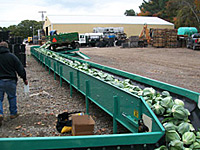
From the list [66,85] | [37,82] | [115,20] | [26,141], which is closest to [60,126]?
[26,141]

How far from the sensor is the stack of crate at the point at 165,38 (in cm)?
3300

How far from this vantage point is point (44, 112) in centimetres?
623

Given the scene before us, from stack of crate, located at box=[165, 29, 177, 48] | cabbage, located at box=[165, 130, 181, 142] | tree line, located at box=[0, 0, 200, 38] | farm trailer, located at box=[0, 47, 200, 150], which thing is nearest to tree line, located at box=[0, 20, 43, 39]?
tree line, located at box=[0, 0, 200, 38]

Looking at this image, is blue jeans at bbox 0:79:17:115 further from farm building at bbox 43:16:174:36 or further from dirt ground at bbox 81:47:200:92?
farm building at bbox 43:16:174:36

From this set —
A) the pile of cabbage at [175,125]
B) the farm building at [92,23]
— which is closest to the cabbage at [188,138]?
the pile of cabbage at [175,125]

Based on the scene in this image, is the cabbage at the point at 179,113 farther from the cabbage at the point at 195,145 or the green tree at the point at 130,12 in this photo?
the green tree at the point at 130,12

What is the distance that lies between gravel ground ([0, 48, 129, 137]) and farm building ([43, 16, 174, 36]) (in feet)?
133

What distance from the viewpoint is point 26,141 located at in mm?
2223

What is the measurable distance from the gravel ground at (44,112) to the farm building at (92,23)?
40678 millimetres

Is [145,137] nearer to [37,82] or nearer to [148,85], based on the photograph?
[148,85]

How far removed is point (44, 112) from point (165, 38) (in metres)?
29.7

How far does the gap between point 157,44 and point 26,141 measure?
3270 centimetres

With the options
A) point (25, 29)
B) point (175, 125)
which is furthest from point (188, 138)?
point (25, 29)

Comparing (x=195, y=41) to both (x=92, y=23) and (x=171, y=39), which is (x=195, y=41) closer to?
(x=171, y=39)
